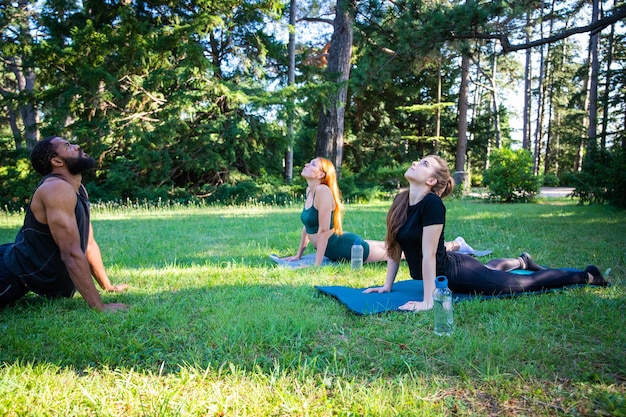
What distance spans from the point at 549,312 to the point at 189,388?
2826 mm

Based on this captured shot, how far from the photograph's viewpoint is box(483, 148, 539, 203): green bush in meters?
14.0

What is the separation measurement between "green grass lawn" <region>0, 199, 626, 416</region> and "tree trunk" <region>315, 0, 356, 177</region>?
424 inches

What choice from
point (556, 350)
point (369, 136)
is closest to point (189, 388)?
point (556, 350)

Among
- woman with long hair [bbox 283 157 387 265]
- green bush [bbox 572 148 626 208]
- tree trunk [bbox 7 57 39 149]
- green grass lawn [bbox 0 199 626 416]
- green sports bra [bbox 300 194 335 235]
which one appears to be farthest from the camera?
tree trunk [bbox 7 57 39 149]

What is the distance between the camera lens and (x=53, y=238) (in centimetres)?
340

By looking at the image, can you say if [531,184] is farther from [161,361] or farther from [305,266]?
[161,361]

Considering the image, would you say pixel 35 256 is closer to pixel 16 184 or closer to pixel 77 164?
pixel 77 164

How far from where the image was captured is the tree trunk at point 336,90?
47.3 feet

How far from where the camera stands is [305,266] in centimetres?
521

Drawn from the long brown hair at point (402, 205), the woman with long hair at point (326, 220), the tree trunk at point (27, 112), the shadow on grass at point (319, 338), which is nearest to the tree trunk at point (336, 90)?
the woman with long hair at point (326, 220)

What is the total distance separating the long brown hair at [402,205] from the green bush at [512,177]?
11.8 meters

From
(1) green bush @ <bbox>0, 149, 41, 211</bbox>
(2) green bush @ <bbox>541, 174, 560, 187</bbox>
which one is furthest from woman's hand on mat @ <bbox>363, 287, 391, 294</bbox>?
(2) green bush @ <bbox>541, 174, 560, 187</bbox>

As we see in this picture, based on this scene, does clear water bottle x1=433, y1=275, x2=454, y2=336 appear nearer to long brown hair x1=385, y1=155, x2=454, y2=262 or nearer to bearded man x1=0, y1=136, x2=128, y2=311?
long brown hair x1=385, y1=155, x2=454, y2=262

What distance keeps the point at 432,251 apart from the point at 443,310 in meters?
0.56
